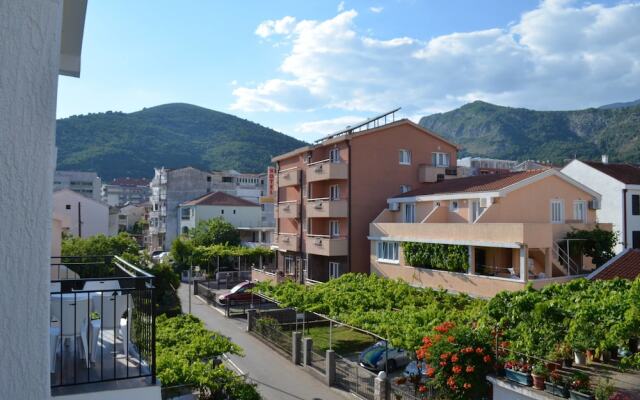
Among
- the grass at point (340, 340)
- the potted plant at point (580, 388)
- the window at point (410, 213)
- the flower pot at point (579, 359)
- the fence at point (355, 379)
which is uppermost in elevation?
the window at point (410, 213)

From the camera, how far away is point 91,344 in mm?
6465

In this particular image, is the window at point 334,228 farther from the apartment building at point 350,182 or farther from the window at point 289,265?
the window at point 289,265

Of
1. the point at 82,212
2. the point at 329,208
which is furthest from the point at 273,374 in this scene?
the point at 82,212

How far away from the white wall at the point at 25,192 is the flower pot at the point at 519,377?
42.2 feet

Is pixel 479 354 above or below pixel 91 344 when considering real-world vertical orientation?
below

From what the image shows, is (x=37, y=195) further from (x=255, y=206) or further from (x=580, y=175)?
(x=255, y=206)

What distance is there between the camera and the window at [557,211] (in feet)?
91.8

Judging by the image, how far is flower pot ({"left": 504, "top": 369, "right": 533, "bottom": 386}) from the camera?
1259cm

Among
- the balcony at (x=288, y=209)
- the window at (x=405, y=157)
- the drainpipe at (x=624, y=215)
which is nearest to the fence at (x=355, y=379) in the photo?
the window at (x=405, y=157)

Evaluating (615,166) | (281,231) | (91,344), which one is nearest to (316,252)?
(281,231)

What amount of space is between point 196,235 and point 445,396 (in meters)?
48.9

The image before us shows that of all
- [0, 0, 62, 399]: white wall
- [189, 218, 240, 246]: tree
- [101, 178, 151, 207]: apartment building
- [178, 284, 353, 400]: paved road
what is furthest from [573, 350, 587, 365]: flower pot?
[101, 178, 151, 207]: apartment building

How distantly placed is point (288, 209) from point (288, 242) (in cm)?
282

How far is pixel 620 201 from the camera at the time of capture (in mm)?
35750
